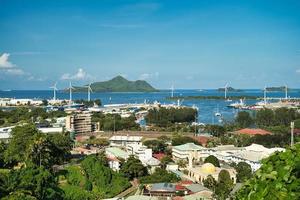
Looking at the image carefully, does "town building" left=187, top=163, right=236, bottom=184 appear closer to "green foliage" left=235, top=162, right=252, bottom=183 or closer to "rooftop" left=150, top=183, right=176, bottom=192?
"green foliage" left=235, top=162, right=252, bottom=183

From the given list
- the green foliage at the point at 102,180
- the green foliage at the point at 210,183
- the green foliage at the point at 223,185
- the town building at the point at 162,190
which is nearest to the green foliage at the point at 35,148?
the green foliage at the point at 102,180

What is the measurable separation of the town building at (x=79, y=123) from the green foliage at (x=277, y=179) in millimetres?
36738

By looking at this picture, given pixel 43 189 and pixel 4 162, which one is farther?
pixel 4 162

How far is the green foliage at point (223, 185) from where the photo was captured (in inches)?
590

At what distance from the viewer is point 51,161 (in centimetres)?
2102

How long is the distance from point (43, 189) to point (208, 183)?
7.26 m

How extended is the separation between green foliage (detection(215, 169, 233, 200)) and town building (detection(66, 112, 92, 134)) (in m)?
21.8

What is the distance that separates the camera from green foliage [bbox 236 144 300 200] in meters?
1.80

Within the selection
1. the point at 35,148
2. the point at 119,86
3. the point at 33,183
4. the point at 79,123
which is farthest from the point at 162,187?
the point at 119,86

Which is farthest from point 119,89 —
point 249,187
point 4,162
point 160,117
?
point 249,187

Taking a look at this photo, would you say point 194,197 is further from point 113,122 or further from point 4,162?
point 113,122

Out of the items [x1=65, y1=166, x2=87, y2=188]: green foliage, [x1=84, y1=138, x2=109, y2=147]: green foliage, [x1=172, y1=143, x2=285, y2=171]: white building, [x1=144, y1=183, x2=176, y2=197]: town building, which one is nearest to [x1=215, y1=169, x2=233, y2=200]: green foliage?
[x1=144, y1=183, x2=176, y2=197]: town building

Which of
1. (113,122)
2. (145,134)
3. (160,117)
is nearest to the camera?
(145,134)

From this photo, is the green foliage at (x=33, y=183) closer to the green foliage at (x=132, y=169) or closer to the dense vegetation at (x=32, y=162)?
the dense vegetation at (x=32, y=162)
